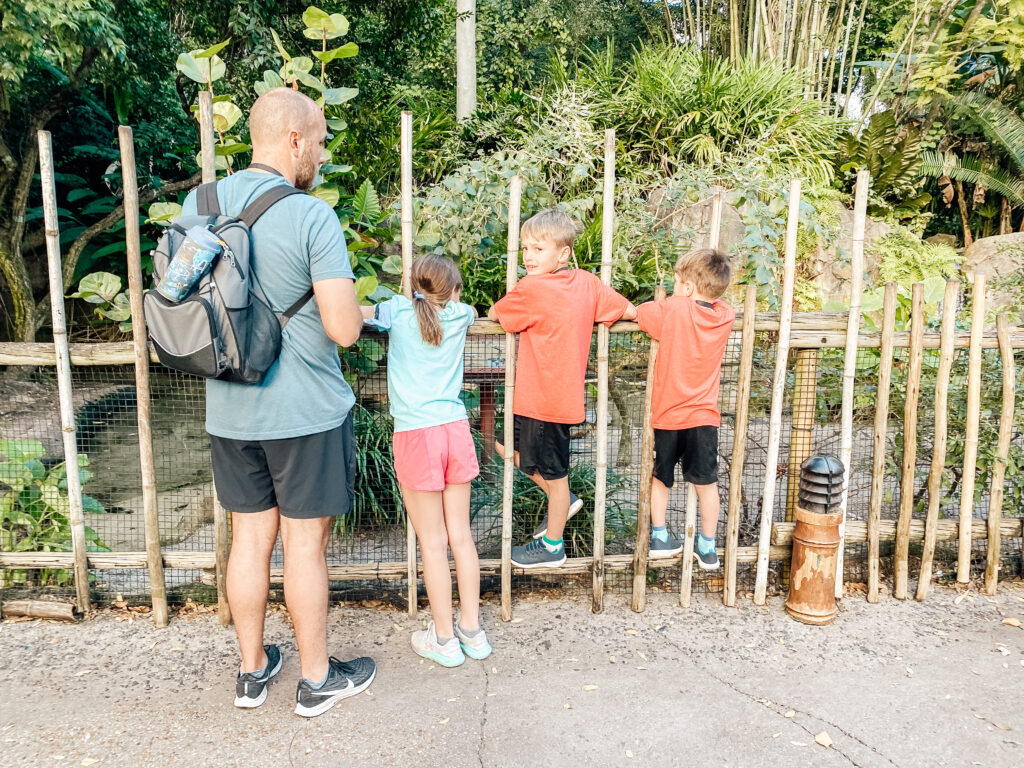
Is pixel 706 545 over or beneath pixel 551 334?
beneath

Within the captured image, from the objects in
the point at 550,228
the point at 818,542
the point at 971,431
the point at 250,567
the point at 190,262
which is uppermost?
the point at 550,228

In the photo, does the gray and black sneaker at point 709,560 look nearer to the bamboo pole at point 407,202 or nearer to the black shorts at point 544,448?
the black shorts at point 544,448

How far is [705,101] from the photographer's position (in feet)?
26.5

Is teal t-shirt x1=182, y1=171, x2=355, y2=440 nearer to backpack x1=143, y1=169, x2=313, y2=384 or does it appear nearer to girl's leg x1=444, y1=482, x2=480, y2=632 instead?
backpack x1=143, y1=169, x2=313, y2=384

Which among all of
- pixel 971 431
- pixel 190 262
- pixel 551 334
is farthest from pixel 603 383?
pixel 971 431

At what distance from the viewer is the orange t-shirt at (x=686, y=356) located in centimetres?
318

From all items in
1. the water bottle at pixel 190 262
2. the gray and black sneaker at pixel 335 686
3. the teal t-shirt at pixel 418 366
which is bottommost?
the gray and black sneaker at pixel 335 686

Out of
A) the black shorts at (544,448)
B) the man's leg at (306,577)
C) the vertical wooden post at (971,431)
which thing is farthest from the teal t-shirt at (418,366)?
the vertical wooden post at (971,431)

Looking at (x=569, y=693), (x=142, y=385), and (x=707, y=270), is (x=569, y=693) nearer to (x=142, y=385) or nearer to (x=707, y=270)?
(x=707, y=270)

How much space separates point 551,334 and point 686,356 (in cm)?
63

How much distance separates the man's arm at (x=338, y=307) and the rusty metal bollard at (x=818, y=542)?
2.23 meters

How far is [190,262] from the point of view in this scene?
217 centimetres

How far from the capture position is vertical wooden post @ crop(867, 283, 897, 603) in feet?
11.0

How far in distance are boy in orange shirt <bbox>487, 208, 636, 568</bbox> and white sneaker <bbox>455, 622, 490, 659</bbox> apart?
0.64m
